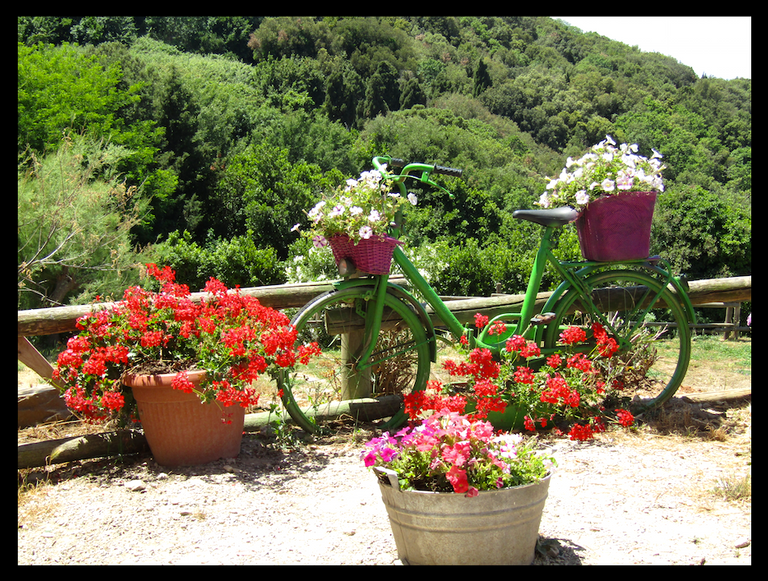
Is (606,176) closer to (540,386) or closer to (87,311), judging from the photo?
(540,386)

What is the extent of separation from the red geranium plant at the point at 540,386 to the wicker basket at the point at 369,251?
2.24 feet

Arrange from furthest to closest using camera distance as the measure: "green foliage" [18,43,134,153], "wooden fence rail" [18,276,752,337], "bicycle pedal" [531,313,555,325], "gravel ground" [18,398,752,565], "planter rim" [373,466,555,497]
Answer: "green foliage" [18,43,134,153] < "bicycle pedal" [531,313,555,325] < "wooden fence rail" [18,276,752,337] < "gravel ground" [18,398,752,565] < "planter rim" [373,466,555,497]

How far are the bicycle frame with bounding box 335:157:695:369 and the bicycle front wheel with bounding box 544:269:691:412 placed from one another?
0.04 meters

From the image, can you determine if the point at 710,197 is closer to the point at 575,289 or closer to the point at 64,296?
the point at 575,289

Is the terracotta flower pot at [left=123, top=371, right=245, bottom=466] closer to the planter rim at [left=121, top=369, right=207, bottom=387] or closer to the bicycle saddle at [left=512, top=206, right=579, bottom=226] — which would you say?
the planter rim at [left=121, top=369, right=207, bottom=387]

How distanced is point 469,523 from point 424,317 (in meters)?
2.08

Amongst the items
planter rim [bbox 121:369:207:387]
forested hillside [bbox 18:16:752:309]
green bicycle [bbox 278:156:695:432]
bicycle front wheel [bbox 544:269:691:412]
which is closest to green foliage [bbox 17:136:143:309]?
forested hillside [bbox 18:16:752:309]

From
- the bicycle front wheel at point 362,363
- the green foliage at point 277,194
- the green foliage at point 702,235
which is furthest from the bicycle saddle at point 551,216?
the green foliage at point 702,235

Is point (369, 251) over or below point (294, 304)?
over

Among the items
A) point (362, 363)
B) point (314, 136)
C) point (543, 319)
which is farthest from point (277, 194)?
point (314, 136)

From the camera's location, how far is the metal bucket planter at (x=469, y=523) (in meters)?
2.05

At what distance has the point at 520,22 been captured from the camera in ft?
192

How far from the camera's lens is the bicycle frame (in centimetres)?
386

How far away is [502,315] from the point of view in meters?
4.00
